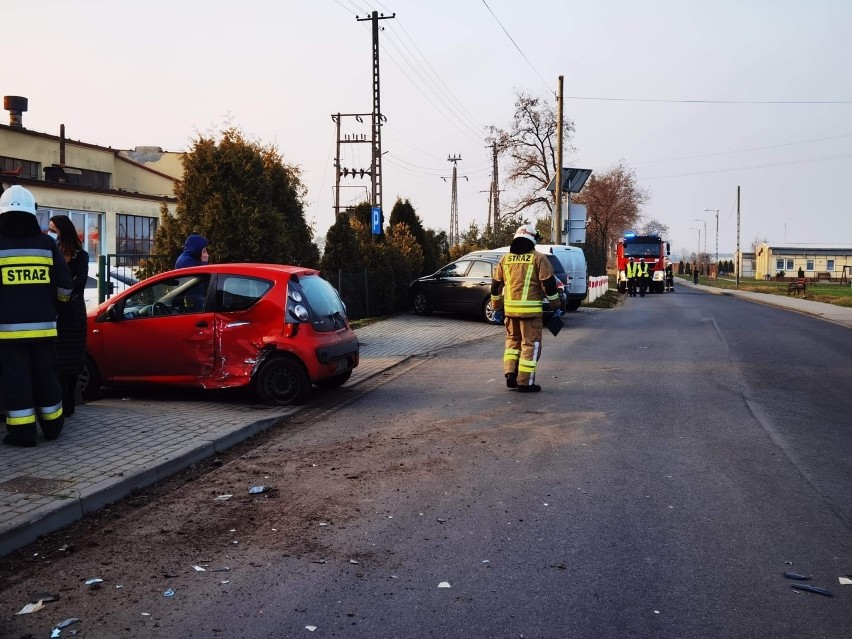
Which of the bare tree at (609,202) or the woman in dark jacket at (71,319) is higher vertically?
the bare tree at (609,202)

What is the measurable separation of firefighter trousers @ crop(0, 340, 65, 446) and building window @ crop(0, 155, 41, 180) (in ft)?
100

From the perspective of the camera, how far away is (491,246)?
38656 millimetres

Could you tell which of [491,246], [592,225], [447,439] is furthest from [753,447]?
[592,225]

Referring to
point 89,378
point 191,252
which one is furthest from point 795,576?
point 191,252

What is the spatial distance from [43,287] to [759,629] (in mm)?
5783

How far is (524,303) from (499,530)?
5425 millimetres

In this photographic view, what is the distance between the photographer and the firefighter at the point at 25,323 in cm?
644

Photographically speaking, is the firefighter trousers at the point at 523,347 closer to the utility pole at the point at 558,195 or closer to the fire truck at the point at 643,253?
the utility pole at the point at 558,195

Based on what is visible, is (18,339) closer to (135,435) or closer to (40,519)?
(135,435)

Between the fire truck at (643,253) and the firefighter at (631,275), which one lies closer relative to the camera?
the firefighter at (631,275)

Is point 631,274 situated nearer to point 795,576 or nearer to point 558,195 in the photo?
point 558,195

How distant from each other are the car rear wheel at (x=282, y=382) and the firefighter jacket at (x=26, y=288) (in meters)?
2.59

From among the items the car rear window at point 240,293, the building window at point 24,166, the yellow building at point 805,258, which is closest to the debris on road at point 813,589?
the car rear window at point 240,293

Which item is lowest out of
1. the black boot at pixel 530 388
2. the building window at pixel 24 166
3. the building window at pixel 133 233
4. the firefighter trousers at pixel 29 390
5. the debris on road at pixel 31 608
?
the debris on road at pixel 31 608
